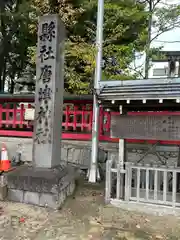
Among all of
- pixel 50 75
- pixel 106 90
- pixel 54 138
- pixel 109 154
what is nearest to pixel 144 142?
pixel 109 154

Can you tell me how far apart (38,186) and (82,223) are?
4.39 ft

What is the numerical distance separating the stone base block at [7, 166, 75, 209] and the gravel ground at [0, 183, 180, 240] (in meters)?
0.17

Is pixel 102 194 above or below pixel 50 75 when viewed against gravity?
below

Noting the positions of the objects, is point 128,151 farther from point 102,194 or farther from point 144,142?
point 102,194

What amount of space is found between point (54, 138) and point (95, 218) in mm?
2075

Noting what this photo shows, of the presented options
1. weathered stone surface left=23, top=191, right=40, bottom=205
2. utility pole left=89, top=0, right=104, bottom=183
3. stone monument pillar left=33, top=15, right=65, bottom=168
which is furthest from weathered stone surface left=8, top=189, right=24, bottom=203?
utility pole left=89, top=0, right=104, bottom=183

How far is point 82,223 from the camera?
15.7 ft

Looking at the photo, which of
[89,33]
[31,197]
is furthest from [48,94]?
[89,33]

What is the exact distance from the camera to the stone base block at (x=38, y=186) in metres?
5.39

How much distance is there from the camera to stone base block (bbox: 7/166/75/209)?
539cm

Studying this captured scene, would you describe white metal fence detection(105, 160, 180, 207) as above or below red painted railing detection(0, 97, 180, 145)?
below

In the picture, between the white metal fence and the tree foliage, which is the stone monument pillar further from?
the tree foliage

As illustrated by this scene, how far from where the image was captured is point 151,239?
4.19 meters

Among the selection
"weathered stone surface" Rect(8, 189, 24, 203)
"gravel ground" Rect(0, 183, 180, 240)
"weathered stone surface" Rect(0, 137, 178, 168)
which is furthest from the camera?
"weathered stone surface" Rect(0, 137, 178, 168)
